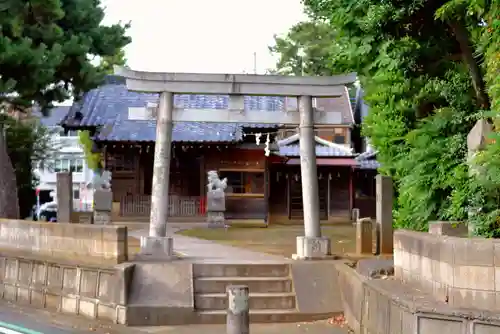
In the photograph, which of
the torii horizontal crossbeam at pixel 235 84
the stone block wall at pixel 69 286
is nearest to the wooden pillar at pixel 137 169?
the stone block wall at pixel 69 286

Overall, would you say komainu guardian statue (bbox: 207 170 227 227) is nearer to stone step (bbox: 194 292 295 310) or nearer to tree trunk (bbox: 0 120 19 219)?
tree trunk (bbox: 0 120 19 219)

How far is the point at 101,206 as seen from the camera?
25516 millimetres

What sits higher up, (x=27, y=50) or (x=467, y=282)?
(x=27, y=50)

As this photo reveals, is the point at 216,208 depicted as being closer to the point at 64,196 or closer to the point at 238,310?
the point at 64,196

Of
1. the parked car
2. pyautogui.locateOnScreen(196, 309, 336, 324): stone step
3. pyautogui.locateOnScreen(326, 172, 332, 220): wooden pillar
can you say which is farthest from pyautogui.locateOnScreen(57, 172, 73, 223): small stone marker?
pyautogui.locateOnScreen(326, 172, 332, 220): wooden pillar

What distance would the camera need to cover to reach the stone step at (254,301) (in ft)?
40.8

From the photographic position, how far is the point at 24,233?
52.6ft

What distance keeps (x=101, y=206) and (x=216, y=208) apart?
483 cm

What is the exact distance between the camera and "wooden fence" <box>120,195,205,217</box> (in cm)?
2978

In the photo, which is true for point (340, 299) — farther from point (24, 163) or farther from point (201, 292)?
point (24, 163)

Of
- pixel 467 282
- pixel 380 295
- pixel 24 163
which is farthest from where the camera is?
pixel 24 163

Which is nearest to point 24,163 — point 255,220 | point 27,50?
point 255,220

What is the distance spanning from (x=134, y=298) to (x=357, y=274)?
14.5 ft

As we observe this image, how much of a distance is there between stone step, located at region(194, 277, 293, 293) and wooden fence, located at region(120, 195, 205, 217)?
17043 millimetres
